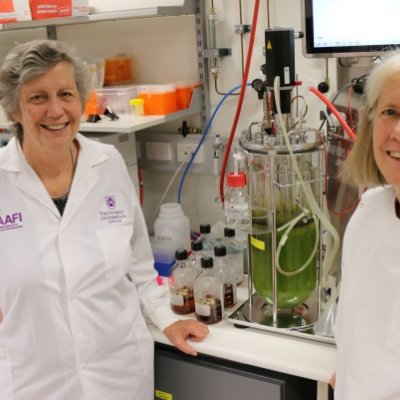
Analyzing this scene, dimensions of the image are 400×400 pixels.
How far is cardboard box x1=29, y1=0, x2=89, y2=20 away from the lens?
7.04ft

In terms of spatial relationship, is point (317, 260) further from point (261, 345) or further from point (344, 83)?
point (344, 83)

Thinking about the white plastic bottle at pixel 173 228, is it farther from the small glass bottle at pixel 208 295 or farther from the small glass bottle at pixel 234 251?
the small glass bottle at pixel 208 295

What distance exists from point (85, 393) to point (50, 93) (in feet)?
2.75

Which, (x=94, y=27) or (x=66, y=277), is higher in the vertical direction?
(x=94, y=27)

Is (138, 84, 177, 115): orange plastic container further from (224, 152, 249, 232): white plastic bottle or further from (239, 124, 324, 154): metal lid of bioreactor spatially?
(239, 124, 324, 154): metal lid of bioreactor

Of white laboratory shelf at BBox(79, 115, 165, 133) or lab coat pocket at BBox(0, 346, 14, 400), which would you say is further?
white laboratory shelf at BBox(79, 115, 165, 133)

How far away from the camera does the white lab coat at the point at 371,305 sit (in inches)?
42.4

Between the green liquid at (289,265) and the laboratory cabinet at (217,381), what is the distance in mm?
221

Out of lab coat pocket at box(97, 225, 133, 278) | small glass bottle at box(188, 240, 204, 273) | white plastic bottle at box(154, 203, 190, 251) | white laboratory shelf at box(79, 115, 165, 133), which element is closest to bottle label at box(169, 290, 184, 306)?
small glass bottle at box(188, 240, 204, 273)

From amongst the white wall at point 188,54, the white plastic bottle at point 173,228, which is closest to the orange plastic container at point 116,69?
the white wall at point 188,54

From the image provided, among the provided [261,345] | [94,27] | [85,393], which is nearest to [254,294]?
[261,345]

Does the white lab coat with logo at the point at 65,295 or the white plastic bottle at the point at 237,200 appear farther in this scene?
the white plastic bottle at the point at 237,200

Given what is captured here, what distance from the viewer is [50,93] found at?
4.83 ft

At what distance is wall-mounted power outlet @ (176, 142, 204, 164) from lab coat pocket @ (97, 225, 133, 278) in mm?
833
